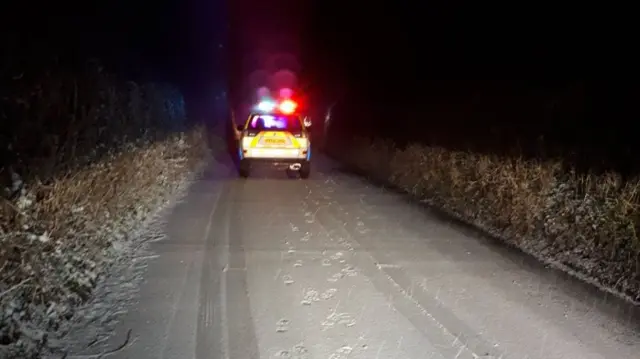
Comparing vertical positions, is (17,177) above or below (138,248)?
above

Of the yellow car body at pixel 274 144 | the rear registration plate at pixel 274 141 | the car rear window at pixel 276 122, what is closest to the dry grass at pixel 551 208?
the yellow car body at pixel 274 144

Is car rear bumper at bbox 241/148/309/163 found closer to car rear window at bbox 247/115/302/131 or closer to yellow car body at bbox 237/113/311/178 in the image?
yellow car body at bbox 237/113/311/178

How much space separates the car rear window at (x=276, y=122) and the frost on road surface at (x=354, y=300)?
21.5 ft

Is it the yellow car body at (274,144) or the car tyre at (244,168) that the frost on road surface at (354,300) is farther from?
the car tyre at (244,168)

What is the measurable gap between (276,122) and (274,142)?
77 cm

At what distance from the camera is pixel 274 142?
16.7m

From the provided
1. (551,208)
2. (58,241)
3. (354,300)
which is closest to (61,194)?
(58,241)

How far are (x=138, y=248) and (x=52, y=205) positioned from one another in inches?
83.1

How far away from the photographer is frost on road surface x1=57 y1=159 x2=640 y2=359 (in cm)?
542

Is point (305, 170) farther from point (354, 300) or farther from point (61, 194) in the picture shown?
point (354, 300)

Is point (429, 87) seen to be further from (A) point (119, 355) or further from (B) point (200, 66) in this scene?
(B) point (200, 66)

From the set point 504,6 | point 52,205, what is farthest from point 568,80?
point 52,205

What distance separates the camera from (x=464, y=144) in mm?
13219

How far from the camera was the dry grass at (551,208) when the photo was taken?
7512mm
